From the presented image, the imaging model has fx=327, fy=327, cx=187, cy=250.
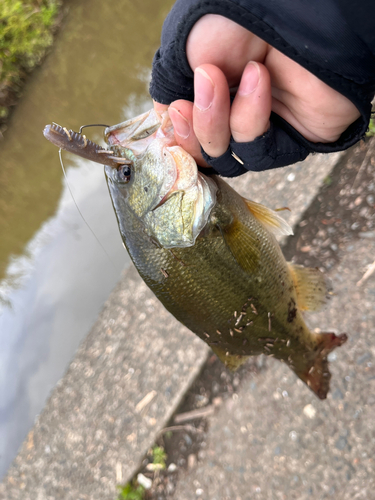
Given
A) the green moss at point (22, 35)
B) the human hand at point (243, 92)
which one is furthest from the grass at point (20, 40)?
the human hand at point (243, 92)

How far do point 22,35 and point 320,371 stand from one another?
Result: 35.7 ft

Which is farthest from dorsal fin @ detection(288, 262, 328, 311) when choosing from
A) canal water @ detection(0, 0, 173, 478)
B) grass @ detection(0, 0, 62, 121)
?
grass @ detection(0, 0, 62, 121)

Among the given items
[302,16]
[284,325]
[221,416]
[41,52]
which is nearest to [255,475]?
[221,416]

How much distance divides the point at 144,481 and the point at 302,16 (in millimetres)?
3475

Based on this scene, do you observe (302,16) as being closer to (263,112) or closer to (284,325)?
(263,112)

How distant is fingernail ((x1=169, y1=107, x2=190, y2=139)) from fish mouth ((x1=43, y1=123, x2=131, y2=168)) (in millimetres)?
275

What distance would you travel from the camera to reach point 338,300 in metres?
2.69

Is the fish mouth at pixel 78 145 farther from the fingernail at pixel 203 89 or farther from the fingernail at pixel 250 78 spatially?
the fingernail at pixel 250 78

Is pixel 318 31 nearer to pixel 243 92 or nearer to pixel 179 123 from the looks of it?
pixel 243 92

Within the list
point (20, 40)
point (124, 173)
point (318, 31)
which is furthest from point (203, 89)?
point (20, 40)

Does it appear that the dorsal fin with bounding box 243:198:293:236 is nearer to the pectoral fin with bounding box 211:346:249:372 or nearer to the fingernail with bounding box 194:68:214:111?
the fingernail with bounding box 194:68:214:111

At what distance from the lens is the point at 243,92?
45.9 inches

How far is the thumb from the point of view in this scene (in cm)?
114

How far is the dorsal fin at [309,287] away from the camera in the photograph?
6.46ft
